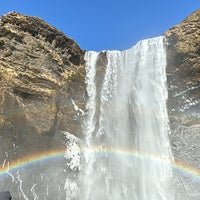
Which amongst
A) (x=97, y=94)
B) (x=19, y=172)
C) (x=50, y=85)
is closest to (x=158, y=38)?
(x=97, y=94)

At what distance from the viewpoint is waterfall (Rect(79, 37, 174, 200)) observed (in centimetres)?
2048

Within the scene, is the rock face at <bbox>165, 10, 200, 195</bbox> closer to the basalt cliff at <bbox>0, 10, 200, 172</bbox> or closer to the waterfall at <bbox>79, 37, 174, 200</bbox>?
the basalt cliff at <bbox>0, 10, 200, 172</bbox>

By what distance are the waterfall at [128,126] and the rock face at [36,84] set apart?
1.33 meters

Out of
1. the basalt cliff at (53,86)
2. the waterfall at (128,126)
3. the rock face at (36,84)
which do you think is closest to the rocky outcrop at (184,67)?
the basalt cliff at (53,86)

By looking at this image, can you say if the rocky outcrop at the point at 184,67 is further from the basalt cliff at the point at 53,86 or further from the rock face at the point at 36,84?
the rock face at the point at 36,84

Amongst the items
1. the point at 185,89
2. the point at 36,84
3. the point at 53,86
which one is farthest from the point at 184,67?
the point at 36,84

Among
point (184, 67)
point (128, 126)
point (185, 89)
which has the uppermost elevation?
point (184, 67)

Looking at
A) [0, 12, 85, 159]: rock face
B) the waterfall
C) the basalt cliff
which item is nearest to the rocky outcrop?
the basalt cliff

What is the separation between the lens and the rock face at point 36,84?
19.0 meters

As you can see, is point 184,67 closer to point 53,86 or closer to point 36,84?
point 53,86

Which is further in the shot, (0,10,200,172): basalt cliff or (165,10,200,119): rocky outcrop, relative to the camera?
(165,10,200,119): rocky outcrop

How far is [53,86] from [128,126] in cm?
553

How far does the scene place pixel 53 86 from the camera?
68.4ft

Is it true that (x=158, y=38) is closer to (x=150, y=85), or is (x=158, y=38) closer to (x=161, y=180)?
(x=150, y=85)
